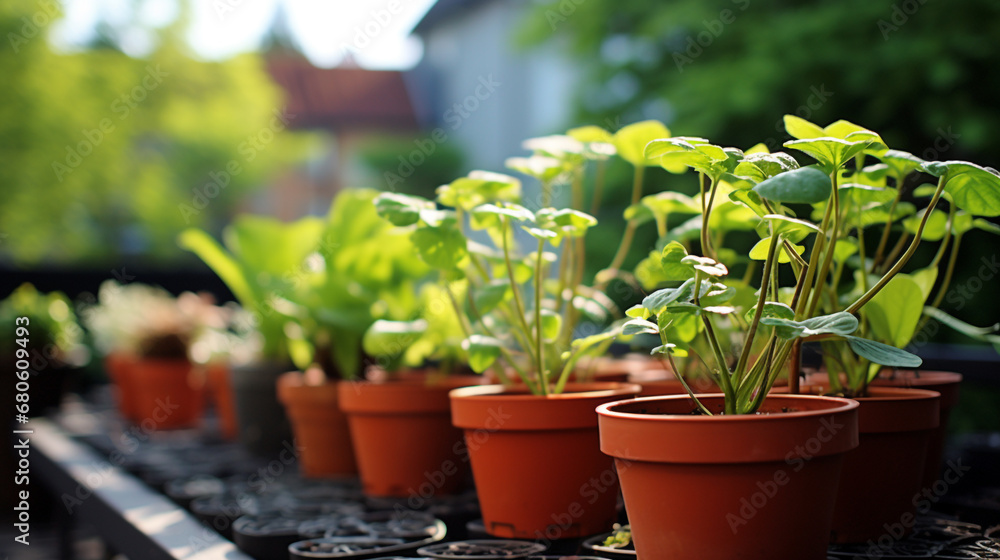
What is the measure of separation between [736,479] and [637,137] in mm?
593

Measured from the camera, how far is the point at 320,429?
1604 millimetres

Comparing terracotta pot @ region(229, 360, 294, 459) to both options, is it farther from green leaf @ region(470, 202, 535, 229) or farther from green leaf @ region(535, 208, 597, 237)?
green leaf @ region(535, 208, 597, 237)

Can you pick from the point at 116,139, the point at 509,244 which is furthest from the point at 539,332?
the point at 116,139

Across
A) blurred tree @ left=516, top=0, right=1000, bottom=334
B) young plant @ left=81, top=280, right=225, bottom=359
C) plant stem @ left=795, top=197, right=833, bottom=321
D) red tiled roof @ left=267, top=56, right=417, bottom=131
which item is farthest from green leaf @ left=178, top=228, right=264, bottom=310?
red tiled roof @ left=267, top=56, right=417, bottom=131

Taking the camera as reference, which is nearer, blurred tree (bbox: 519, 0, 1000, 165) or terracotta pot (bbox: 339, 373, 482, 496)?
terracotta pot (bbox: 339, 373, 482, 496)

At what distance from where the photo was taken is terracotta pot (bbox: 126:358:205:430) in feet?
8.79

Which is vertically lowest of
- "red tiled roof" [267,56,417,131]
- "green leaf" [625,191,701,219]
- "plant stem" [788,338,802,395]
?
"plant stem" [788,338,802,395]

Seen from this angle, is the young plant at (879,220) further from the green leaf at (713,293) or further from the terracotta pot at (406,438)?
the terracotta pot at (406,438)

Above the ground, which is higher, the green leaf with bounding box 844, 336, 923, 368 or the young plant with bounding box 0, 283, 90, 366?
the young plant with bounding box 0, 283, 90, 366

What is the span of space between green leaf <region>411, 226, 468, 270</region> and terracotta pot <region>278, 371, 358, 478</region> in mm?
660

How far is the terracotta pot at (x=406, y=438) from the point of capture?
131cm

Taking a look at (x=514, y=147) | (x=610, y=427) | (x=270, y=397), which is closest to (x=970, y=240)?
(x=270, y=397)

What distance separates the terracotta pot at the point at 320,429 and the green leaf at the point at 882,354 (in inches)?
42.7

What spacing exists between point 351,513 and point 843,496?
705 mm
